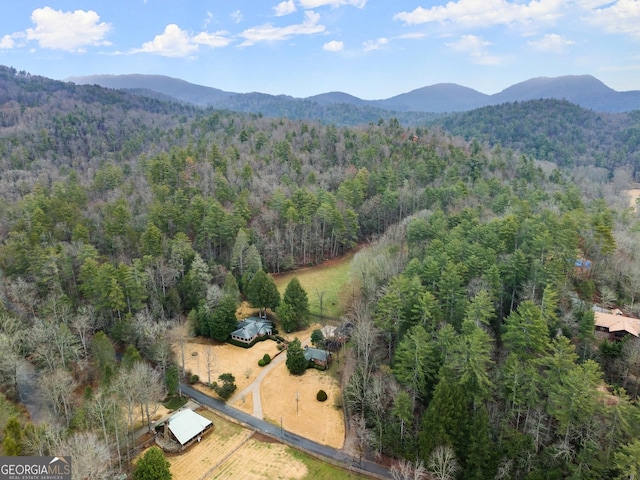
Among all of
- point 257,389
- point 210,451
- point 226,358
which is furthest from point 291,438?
point 226,358

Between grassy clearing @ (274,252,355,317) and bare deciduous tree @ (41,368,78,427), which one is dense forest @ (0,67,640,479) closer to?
bare deciduous tree @ (41,368,78,427)

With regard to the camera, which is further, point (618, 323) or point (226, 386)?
point (226, 386)

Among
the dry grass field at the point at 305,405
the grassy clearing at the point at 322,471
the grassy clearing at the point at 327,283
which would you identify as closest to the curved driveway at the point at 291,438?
the grassy clearing at the point at 322,471

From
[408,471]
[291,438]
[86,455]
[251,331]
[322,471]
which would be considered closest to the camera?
[86,455]

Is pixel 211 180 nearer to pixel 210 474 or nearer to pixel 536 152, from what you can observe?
pixel 210 474

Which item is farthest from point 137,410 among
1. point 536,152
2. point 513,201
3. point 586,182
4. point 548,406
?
point 536,152

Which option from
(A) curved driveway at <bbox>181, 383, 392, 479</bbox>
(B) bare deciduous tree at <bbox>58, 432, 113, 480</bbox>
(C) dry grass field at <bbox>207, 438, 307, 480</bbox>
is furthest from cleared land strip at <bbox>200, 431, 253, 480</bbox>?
(B) bare deciduous tree at <bbox>58, 432, 113, 480</bbox>

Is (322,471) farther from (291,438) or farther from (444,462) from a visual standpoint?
(444,462)

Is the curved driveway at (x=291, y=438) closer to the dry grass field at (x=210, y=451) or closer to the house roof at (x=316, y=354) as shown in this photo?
the dry grass field at (x=210, y=451)
